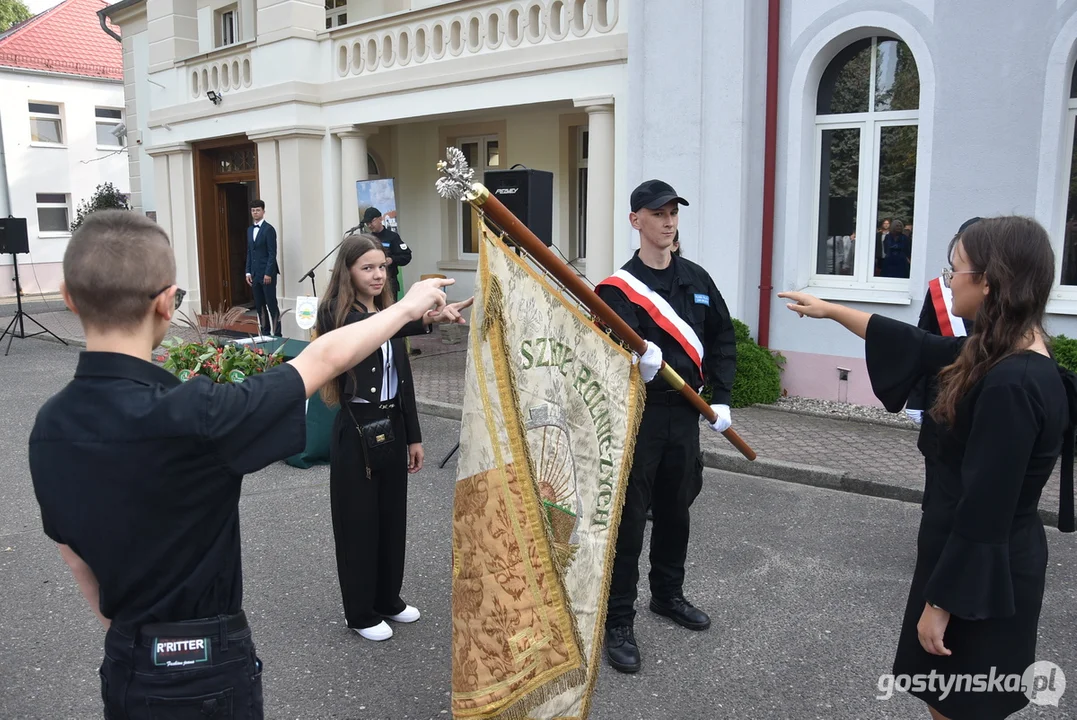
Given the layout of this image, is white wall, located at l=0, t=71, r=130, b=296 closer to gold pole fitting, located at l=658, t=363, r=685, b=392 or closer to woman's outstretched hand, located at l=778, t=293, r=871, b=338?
gold pole fitting, located at l=658, t=363, r=685, b=392

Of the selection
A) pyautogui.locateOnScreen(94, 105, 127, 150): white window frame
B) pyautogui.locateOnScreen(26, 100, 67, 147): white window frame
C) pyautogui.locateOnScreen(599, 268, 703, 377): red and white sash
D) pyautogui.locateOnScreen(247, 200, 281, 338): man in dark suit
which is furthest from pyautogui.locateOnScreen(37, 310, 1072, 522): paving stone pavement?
pyautogui.locateOnScreen(94, 105, 127, 150): white window frame

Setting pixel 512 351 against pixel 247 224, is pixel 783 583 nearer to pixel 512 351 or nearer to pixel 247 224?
pixel 512 351

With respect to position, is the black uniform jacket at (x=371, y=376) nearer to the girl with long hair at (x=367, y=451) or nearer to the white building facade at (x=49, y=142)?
the girl with long hair at (x=367, y=451)

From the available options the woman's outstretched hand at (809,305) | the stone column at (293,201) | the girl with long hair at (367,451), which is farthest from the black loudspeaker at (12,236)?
the woman's outstretched hand at (809,305)

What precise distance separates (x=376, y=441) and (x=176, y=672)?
6.72 ft

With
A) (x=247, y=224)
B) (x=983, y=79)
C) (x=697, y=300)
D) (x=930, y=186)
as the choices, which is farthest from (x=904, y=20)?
(x=247, y=224)

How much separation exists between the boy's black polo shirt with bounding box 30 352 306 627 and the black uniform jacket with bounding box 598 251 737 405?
212 cm

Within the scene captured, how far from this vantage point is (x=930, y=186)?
780 cm

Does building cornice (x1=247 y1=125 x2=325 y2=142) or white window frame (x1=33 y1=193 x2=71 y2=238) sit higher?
building cornice (x1=247 y1=125 x2=325 y2=142)

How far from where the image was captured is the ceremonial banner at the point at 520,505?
2.65 metres

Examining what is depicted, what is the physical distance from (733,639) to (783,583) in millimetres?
778

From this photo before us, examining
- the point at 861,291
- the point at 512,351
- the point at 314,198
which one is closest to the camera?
the point at 512,351

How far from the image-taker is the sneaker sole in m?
4.07

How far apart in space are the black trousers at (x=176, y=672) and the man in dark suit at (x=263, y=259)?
39.2 feet
